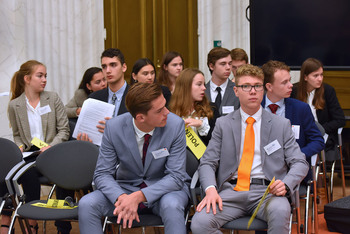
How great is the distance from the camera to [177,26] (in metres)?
7.30

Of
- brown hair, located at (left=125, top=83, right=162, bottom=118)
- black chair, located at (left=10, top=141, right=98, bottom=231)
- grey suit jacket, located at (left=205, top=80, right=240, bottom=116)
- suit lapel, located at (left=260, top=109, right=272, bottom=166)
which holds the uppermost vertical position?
brown hair, located at (left=125, top=83, right=162, bottom=118)

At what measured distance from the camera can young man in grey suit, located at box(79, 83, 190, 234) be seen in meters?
3.60

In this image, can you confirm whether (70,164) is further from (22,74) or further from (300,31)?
(300,31)

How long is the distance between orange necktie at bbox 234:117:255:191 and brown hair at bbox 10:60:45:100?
241 centimetres

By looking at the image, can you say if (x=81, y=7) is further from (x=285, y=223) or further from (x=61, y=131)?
(x=285, y=223)

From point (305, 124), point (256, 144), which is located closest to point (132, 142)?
point (256, 144)

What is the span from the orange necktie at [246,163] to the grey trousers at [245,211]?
0.16ft

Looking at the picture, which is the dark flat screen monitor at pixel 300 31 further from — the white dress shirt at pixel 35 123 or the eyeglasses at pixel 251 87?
the eyeglasses at pixel 251 87

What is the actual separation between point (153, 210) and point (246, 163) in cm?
70

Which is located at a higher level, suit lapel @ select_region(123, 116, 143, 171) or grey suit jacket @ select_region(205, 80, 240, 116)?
grey suit jacket @ select_region(205, 80, 240, 116)

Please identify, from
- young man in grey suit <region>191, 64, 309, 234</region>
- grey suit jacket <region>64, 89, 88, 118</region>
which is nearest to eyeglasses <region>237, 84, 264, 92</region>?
young man in grey suit <region>191, 64, 309, 234</region>

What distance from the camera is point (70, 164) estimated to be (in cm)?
427

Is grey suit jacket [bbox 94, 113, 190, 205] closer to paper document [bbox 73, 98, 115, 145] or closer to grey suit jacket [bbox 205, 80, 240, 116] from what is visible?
paper document [bbox 73, 98, 115, 145]

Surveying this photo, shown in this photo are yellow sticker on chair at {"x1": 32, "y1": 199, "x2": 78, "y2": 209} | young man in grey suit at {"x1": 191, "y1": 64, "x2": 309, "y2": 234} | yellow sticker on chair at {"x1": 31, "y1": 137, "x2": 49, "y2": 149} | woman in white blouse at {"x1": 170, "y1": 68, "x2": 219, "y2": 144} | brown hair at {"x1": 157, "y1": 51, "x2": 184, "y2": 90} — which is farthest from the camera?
brown hair at {"x1": 157, "y1": 51, "x2": 184, "y2": 90}
